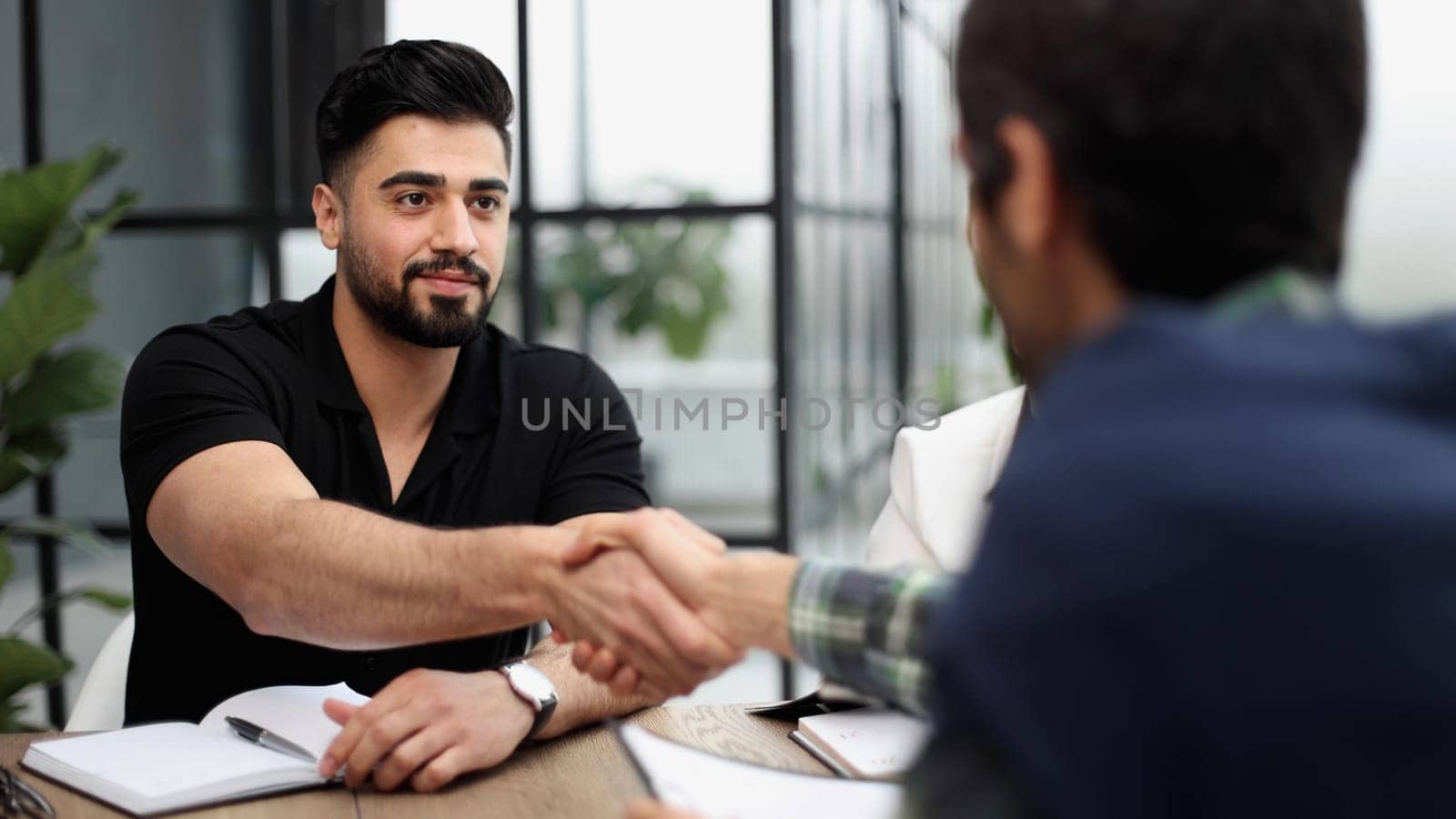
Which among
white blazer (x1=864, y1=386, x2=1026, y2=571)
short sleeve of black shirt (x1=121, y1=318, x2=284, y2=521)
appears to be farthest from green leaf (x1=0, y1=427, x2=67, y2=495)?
white blazer (x1=864, y1=386, x2=1026, y2=571)

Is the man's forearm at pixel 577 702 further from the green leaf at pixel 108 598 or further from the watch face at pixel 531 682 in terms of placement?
the green leaf at pixel 108 598

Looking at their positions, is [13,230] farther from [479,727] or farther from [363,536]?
[479,727]

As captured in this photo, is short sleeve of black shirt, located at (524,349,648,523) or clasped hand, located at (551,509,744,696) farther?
short sleeve of black shirt, located at (524,349,648,523)

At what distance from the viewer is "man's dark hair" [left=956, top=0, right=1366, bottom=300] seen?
2.36ft

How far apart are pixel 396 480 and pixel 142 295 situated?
2.16 metres

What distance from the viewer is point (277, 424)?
6.31ft

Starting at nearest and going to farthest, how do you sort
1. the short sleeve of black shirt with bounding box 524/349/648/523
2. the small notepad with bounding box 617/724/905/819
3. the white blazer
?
1. the small notepad with bounding box 617/724/905/819
2. the white blazer
3. the short sleeve of black shirt with bounding box 524/349/648/523

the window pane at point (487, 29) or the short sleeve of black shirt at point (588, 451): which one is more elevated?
the window pane at point (487, 29)

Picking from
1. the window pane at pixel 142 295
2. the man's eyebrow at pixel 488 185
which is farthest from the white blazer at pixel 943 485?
the window pane at pixel 142 295

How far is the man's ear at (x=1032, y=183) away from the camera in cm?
77

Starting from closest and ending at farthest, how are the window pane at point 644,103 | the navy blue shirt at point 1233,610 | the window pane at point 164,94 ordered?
the navy blue shirt at point 1233,610 < the window pane at point 644,103 < the window pane at point 164,94

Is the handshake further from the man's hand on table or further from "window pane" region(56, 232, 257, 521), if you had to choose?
"window pane" region(56, 232, 257, 521)

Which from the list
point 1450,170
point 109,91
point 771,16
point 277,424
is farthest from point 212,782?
point 1450,170

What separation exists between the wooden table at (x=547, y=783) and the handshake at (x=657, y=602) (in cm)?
8
